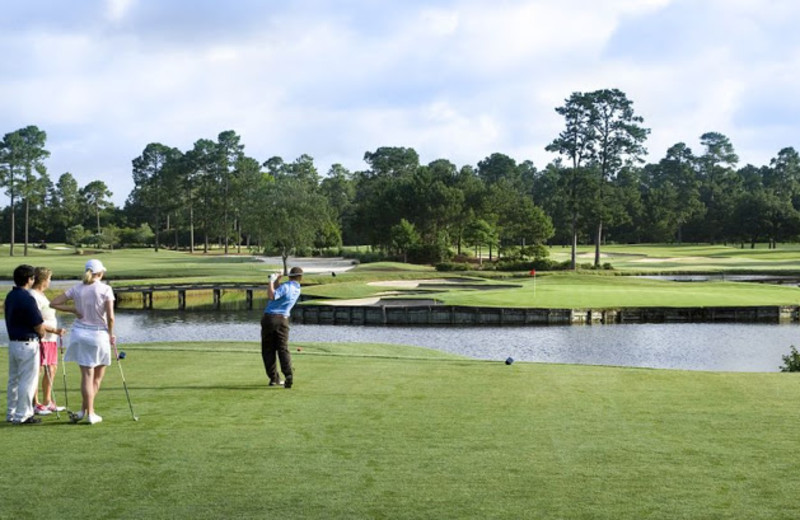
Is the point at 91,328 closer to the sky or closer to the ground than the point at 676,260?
closer to the sky

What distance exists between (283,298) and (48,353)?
3.62m

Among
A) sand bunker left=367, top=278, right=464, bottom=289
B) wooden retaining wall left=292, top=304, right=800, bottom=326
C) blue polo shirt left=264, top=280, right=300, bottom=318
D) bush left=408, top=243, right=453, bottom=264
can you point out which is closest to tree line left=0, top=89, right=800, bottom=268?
bush left=408, top=243, right=453, bottom=264

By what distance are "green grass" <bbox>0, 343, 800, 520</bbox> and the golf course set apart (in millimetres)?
28

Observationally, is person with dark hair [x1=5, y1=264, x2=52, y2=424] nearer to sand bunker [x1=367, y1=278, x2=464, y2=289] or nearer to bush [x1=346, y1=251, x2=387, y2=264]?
sand bunker [x1=367, y1=278, x2=464, y2=289]

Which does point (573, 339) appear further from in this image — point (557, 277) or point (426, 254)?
point (426, 254)

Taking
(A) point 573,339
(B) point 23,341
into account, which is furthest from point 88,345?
(A) point 573,339

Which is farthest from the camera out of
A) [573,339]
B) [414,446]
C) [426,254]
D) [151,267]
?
[426,254]

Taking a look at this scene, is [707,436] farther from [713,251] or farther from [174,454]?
[713,251]

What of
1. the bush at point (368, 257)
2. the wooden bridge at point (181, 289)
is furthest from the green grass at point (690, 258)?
the wooden bridge at point (181, 289)

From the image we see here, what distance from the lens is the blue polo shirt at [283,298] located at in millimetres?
13133

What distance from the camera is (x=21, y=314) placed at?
10094 millimetres

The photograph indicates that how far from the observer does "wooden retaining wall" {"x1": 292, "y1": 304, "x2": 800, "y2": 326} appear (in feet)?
137

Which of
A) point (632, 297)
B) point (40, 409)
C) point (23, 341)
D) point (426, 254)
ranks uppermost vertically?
point (23, 341)

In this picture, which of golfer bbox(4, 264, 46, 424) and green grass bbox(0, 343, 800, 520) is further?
golfer bbox(4, 264, 46, 424)
